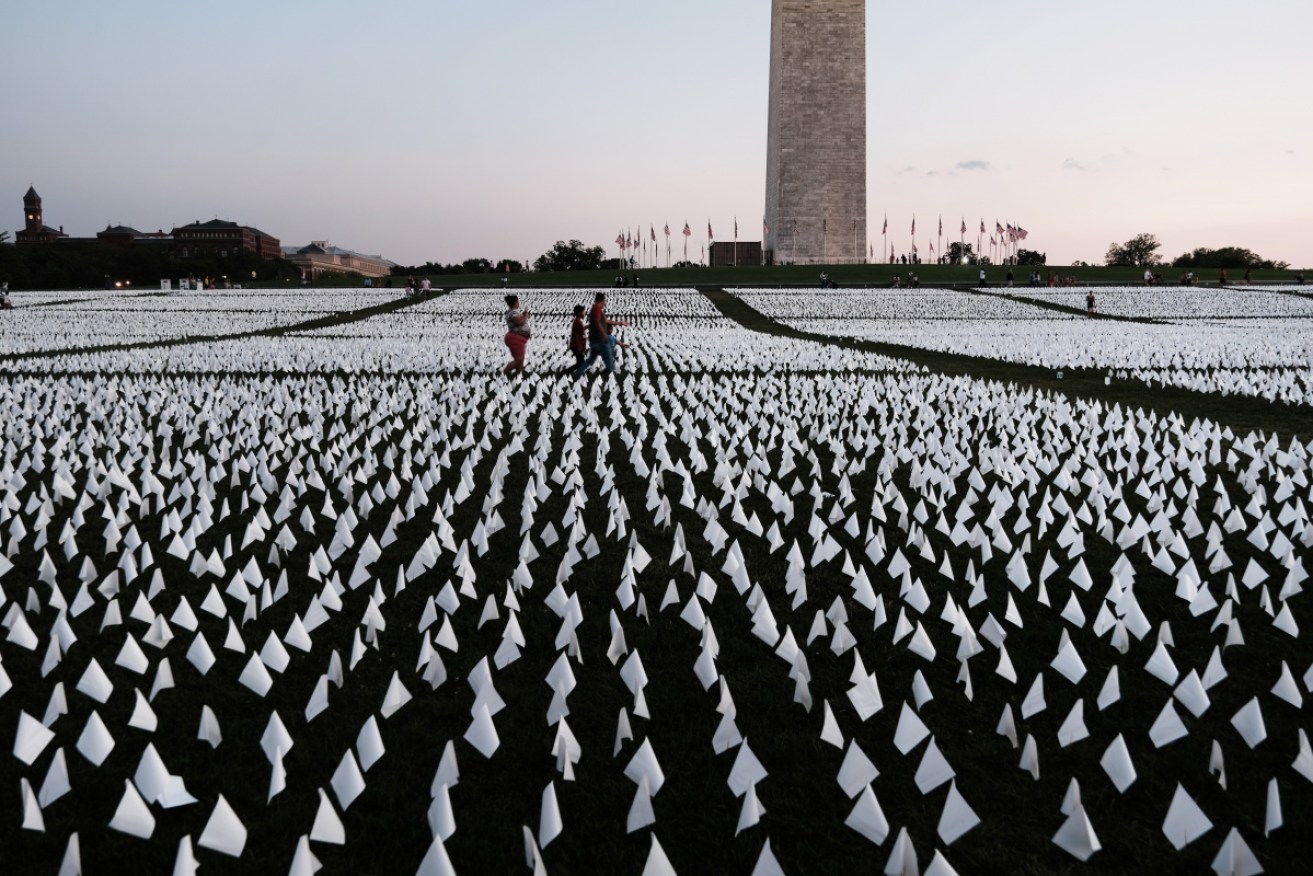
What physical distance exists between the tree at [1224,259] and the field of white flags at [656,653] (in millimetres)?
113951

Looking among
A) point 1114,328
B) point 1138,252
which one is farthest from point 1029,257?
point 1114,328

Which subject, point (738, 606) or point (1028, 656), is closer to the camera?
point (1028, 656)

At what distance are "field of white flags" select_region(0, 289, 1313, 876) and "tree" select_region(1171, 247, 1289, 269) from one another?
374ft

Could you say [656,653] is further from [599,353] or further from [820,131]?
[820,131]

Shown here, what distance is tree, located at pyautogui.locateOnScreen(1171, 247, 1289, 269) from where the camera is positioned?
4218 inches

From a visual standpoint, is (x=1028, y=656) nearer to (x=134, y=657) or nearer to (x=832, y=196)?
(x=134, y=657)

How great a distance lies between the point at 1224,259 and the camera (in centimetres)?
11231

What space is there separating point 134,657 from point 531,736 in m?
1.84

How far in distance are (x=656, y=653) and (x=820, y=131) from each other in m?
87.8

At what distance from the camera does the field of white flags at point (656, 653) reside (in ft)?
9.80

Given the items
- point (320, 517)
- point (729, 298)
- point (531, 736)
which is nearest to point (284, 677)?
point (531, 736)

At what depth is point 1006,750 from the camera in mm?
3508

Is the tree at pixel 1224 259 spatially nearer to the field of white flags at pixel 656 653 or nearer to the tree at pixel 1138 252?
the tree at pixel 1138 252

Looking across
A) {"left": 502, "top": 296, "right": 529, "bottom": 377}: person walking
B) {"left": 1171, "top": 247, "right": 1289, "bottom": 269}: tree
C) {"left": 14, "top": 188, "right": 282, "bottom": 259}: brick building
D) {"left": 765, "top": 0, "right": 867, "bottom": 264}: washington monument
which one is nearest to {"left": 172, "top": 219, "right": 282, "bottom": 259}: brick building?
{"left": 14, "top": 188, "right": 282, "bottom": 259}: brick building
